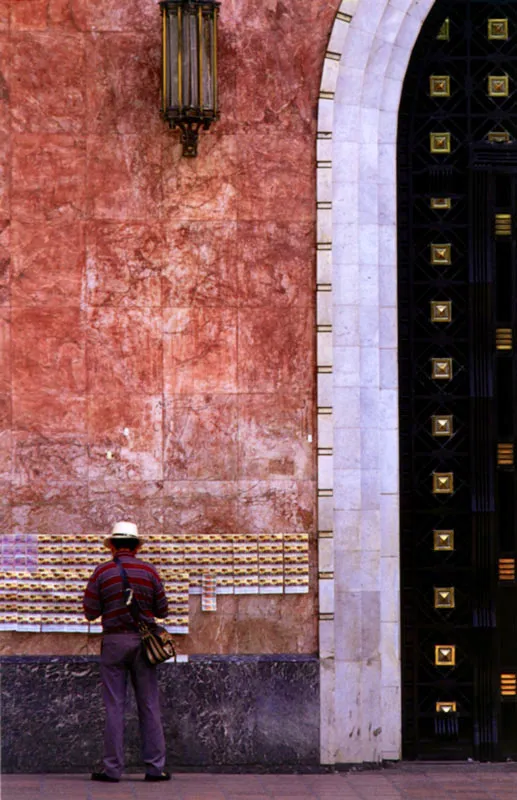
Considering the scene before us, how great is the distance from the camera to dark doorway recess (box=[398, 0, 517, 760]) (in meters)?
14.3

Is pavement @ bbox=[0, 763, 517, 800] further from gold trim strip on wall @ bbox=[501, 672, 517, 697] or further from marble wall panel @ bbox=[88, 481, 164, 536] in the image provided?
marble wall panel @ bbox=[88, 481, 164, 536]

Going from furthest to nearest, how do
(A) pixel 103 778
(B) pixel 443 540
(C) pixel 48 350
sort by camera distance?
(B) pixel 443 540
(C) pixel 48 350
(A) pixel 103 778

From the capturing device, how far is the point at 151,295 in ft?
45.2

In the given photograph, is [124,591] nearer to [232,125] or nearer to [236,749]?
[236,749]

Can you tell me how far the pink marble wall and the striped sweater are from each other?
0.87 metres

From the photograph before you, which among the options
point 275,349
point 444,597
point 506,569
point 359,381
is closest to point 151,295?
point 275,349

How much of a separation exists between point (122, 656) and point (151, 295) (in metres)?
2.92

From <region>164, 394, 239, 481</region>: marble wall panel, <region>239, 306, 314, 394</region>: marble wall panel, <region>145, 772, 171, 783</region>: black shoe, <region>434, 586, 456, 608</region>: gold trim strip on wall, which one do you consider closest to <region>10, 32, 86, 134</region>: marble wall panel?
<region>239, 306, 314, 394</region>: marble wall panel

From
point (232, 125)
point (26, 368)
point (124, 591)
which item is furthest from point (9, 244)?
point (124, 591)

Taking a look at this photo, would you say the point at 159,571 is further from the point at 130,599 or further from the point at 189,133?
the point at 189,133

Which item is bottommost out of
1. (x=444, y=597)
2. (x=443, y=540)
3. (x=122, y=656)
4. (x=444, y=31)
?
(x=122, y=656)

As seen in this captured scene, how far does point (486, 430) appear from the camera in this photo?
14352 mm

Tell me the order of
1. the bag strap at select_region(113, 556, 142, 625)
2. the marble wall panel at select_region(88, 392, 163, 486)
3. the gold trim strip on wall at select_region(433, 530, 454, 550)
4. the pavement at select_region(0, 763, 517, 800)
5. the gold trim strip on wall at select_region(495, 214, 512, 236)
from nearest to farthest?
the pavement at select_region(0, 763, 517, 800)
the bag strap at select_region(113, 556, 142, 625)
the marble wall panel at select_region(88, 392, 163, 486)
the gold trim strip on wall at select_region(433, 530, 454, 550)
the gold trim strip on wall at select_region(495, 214, 512, 236)

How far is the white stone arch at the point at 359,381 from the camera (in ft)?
45.3
